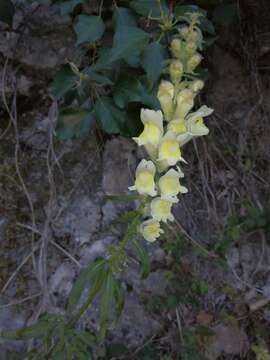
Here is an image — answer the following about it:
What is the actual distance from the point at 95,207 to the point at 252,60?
2.92ft

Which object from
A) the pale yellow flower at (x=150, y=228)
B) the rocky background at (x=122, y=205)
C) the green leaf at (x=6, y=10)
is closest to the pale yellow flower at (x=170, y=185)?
the pale yellow flower at (x=150, y=228)

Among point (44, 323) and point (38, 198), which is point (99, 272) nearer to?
point (44, 323)

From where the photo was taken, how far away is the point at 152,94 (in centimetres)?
146

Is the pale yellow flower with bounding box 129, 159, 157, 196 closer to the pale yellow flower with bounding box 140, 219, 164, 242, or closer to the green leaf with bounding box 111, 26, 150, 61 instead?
the pale yellow flower with bounding box 140, 219, 164, 242

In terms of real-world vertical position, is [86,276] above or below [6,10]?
below

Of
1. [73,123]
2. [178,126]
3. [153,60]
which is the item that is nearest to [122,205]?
[73,123]

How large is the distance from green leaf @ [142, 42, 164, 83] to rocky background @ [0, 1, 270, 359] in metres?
0.59

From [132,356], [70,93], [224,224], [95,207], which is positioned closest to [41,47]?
[70,93]

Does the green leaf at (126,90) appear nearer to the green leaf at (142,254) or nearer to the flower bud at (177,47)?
the flower bud at (177,47)

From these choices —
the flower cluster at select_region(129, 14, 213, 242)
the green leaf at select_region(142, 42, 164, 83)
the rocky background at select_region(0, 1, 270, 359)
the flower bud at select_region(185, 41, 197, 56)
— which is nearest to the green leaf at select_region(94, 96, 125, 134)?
the green leaf at select_region(142, 42, 164, 83)

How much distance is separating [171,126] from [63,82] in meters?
0.45

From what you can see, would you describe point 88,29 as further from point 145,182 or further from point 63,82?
point 145,182

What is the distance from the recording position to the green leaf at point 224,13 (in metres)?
1.73

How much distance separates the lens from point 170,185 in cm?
119
